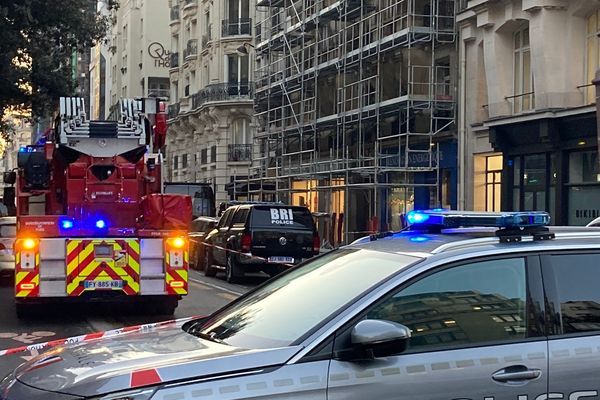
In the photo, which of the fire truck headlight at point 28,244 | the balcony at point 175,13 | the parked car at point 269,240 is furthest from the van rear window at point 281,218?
the balcony at point 175,13

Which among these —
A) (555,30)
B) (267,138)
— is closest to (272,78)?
(267,138)

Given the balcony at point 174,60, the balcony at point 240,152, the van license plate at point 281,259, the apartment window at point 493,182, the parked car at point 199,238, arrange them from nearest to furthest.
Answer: the van license plate at point 281,259 → the parked car at point 199,238 → the apartment window at point 493,182 → the balcony at point 240,152 → the balcony at point 174,60

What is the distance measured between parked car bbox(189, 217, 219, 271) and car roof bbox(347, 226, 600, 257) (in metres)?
15.8

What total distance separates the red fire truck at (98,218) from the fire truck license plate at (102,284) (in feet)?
0.04

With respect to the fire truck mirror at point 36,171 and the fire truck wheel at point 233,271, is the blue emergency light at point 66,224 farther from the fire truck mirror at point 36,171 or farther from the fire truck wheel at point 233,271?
the fire truck wheel at point 233,271

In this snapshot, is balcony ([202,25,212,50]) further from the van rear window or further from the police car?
the police car

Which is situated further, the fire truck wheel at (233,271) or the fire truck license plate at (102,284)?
the fire truck wheel at (233,271)

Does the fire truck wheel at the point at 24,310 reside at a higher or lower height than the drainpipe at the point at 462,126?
lower

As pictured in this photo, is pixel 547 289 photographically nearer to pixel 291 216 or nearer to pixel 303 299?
pixel 303 299

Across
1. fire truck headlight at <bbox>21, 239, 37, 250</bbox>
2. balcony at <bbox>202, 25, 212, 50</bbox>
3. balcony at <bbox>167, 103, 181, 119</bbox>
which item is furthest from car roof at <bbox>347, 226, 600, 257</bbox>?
balcony at <bbox>167, 103, 181, 119</bbox>

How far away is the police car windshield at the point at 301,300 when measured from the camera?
3.97m

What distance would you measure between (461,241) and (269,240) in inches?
505

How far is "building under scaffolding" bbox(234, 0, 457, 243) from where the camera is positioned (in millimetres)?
24969

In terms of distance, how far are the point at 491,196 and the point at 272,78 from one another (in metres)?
15.6
